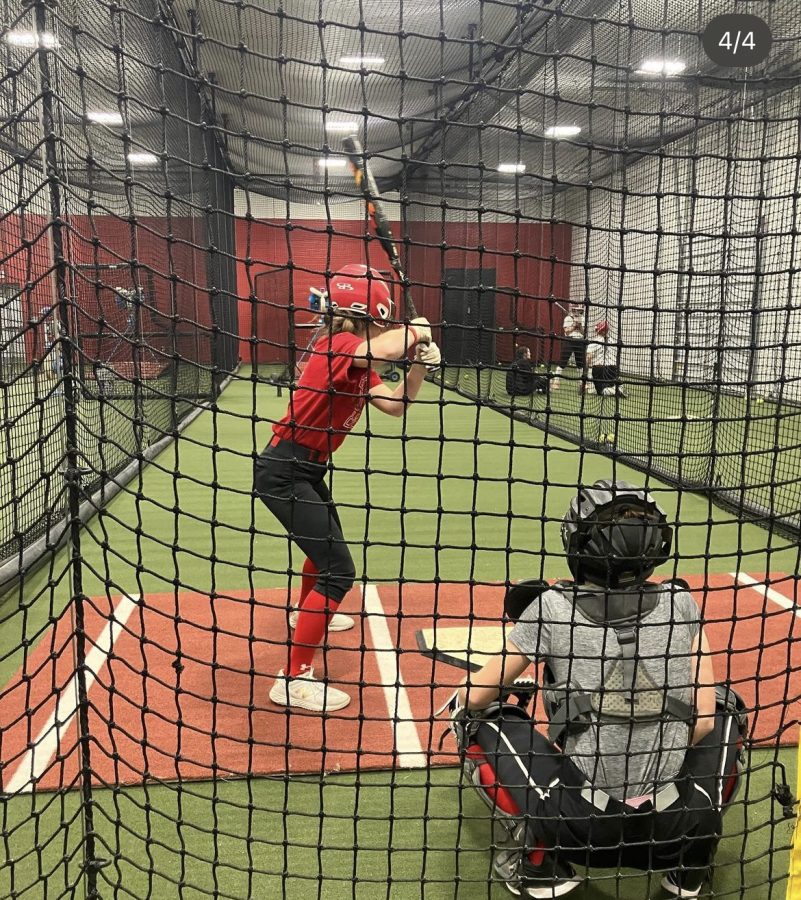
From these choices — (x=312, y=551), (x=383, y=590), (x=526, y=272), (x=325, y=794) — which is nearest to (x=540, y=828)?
(x=325, y=794)

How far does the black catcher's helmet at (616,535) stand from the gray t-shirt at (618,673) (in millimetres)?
61

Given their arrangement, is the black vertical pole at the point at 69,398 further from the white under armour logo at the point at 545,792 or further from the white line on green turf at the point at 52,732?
the white under armour logo at the point at 545,792

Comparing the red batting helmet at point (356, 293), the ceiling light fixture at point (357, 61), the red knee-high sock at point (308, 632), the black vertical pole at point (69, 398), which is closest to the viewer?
the black vertical pole at point (69, 398)

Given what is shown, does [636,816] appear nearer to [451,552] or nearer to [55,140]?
[55,140]

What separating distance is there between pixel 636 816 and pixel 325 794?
87 cm

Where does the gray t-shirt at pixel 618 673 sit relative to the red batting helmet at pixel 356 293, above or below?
below

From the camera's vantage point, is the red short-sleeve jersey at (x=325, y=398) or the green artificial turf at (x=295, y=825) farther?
the red short-sleeve jersey at (x=325, y=398)

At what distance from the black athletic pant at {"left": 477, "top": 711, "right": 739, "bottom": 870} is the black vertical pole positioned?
88 cm

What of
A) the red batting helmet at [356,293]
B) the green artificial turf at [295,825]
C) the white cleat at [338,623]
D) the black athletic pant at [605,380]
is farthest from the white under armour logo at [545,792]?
the white cleat at [338,623]

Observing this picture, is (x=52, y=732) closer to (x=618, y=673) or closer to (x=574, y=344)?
(x=618, y=673)

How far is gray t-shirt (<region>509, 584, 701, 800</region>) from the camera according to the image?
1.63 m

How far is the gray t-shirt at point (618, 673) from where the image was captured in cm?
163

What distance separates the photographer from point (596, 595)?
5.39 feet

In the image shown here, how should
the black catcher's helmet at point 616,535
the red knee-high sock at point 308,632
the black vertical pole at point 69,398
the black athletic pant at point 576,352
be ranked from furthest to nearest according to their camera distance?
the black athletic pant at point 576,352
the red knee-high sock at point 308,632
the black catcher's helmet at point 616,535
the black vertical pole at point 69,398
